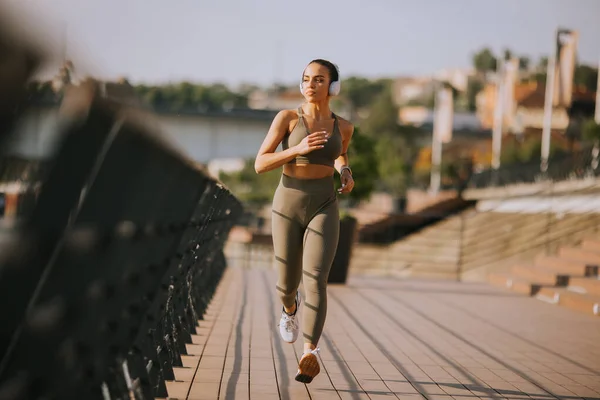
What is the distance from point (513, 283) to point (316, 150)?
11.5 m

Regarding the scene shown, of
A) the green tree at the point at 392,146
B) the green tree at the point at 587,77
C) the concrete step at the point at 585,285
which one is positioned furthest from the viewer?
the green tree at the point at 587,77

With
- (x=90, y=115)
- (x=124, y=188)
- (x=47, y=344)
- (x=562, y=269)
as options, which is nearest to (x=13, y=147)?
(x=90, y=115)

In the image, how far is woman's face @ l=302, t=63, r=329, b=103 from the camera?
20.4 feet

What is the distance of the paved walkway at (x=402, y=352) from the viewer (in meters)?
6.21

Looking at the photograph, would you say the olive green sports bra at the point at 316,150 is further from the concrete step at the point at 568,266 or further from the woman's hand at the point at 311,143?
the concrete step at the point at 568,266

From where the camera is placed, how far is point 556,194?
1209 inches

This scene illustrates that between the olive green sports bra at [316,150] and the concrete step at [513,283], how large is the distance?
33.5 feet

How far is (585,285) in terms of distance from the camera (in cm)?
1445

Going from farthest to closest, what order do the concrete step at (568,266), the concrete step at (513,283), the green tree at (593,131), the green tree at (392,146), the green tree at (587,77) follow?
the green tree at (587,77) < the green tree at (392,146) < the green tree at (593,131) < the concrete step at (513,283) < the concrete step at (568,266)

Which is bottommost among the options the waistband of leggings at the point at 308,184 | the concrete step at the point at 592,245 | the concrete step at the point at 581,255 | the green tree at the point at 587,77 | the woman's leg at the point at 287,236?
the concrete step at the point at 581,255

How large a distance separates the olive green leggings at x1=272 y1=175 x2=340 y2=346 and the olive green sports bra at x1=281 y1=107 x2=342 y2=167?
0.12 metres

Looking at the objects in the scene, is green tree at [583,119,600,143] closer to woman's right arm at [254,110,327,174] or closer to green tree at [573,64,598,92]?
woman's right arm at [254,110,327,174]

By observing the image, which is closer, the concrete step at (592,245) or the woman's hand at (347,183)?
the woman's hand at (347,183)

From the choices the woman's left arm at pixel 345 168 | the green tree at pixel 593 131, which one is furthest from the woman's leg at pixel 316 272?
the green tree at pixel 593 131
